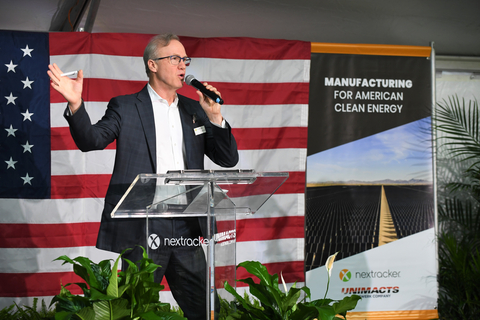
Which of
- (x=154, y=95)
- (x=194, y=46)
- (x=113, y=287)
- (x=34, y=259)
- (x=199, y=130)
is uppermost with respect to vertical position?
(x=194, y=46)

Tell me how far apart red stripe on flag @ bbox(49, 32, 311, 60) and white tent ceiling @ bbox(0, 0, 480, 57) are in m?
0.18

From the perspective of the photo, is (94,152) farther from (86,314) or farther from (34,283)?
(86,314)

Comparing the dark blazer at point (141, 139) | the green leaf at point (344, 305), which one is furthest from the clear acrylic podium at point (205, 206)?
the dark blazer at point (141, 139)

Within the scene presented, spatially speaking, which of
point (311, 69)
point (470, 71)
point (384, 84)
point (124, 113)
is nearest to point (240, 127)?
point (311, 69)

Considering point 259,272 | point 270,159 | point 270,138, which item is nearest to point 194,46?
point 270,138

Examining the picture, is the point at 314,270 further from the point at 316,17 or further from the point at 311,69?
the point at 316,17

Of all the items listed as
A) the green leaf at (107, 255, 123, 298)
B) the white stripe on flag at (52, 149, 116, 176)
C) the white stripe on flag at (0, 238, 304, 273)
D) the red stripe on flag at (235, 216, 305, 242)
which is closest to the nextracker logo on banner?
the red stripe on flag at (235, 216, 305, 242)

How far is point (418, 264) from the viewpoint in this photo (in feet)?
12.3

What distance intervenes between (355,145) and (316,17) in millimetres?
1259

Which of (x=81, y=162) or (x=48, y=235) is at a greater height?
(x=81, y=162)

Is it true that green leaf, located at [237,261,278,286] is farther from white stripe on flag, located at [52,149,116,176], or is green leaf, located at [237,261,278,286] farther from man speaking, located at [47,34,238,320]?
white stripe on flag, located at [52,149,116,176]

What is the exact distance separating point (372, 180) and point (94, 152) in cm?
248

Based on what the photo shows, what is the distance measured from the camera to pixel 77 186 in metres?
3.45

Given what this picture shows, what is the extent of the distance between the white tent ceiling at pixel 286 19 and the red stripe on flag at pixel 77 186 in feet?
4.33
